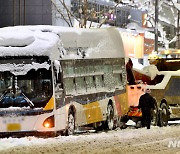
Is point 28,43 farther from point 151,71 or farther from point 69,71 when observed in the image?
point 151,71

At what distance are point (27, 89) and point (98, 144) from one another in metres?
Result: 3.26

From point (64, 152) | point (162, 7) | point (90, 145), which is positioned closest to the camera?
point (64, 152)

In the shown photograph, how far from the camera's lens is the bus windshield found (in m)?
18.3

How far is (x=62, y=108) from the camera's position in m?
18.8

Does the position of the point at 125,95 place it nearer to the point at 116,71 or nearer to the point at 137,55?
the point at 116,71

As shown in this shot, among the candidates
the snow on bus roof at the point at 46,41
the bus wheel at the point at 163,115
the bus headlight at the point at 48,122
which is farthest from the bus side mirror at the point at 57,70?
the bus wheel at the point at 163,115

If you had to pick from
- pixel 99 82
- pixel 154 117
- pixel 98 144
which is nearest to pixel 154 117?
pixel 154 117

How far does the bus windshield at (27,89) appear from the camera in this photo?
60.0 feet

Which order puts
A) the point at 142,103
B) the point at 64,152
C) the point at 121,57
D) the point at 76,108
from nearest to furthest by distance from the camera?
the point at 64,152 → the point at 76,108 → the point at 142,103 → the point at 121,57

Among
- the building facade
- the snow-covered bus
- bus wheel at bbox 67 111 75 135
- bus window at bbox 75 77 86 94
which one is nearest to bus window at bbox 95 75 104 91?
the snow-covered bus

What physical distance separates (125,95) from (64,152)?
35.2 ft

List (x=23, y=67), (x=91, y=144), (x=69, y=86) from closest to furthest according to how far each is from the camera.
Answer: (x=91, y=144) < (x=23, y=67) < (x=69, y=86)

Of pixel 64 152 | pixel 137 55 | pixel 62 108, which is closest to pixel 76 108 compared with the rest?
pixel 62 108

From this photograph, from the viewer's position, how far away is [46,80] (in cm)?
1850
